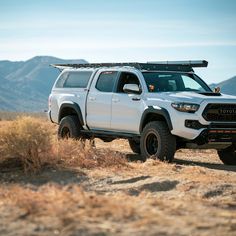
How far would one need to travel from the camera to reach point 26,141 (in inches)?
407

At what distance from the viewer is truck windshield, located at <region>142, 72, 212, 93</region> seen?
12316mm

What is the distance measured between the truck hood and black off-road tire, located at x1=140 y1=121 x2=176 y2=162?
53cm

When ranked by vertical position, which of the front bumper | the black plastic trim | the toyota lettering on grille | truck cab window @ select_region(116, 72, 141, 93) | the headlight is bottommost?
the black plastic trim

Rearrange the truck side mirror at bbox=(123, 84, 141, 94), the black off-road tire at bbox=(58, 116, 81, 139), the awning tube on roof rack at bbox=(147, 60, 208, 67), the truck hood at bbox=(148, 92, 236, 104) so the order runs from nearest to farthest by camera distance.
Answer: the truck hood at bbox=(148, 92, 236, 104)
the truck side mirror at bbox=(123, 84, 141, 94)
the awning tube on roof rack at bbox=(147, 60, 208, 67)
the black off-road tire at bbox=(58, 116, 81, 139)

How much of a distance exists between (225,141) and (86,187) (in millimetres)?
3711

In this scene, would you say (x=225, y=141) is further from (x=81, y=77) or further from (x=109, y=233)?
(x=109, y=233)

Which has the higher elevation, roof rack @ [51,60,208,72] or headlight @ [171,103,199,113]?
roof rack @ [51,60,208,72]

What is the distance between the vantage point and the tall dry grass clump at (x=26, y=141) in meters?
10.3

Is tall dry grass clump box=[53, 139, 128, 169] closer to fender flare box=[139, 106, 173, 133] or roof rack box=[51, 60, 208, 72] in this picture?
fender flare box=[139, 106, 173, 133]

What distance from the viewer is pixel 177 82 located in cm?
1273

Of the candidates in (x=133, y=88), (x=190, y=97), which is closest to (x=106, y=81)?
(x=133, y=88)

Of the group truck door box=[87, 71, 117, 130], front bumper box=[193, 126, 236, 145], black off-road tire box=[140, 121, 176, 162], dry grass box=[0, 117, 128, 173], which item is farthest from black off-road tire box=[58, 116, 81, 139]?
front bumper box=[193, 126, 236, 145]

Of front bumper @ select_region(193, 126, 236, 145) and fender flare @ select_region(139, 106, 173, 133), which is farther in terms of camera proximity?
fender flare @ select_region(139, 106, 173, 133)

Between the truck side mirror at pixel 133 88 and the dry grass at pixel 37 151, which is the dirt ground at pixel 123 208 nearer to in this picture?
the dry grass at pixel 37 151
